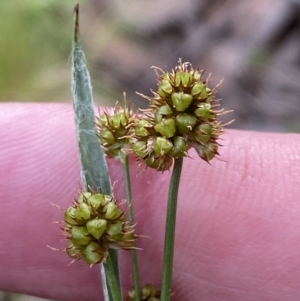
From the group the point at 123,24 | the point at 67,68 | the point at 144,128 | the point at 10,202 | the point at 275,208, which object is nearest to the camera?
the point at 144,128

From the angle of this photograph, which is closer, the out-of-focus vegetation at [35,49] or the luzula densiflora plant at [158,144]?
the luzula densiflora plant at [158,144]

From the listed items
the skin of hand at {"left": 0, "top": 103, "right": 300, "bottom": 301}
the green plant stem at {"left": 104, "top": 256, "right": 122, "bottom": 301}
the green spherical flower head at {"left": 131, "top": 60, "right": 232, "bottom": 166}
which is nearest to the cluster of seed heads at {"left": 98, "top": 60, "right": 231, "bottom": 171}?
the green spherical flower head at {"left": 131, "top": 60, "right": 232, "bottom": 166}

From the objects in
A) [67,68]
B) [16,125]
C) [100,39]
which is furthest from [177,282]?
[100,39]

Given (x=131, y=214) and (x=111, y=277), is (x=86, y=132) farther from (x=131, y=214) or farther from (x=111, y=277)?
(x=111, y=277)

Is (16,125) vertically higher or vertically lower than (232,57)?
lower

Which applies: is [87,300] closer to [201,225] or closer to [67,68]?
[201,225]

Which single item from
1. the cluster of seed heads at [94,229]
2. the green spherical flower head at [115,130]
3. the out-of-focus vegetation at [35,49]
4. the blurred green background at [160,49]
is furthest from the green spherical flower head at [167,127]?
the out-of-focus vegetation at [35,49]

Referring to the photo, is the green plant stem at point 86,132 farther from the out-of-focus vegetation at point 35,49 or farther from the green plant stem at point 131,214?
the out-of-focus vegetation at point 35,49
